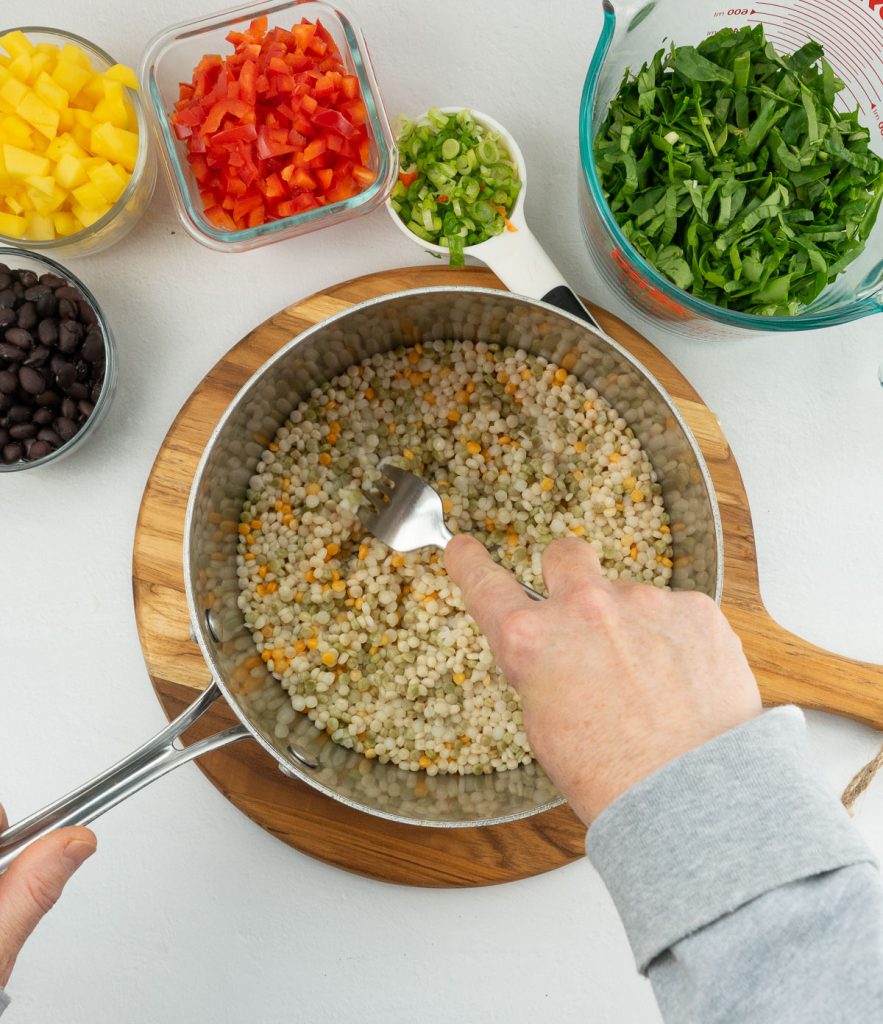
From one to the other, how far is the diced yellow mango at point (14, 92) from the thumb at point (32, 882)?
1.05 metres

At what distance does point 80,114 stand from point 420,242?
0.56 metres

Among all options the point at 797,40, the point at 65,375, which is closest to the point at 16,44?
the point at 65,375

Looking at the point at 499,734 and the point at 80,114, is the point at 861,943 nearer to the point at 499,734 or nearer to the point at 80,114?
the point at 499,734

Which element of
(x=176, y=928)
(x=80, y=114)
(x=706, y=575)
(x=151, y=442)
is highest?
(x=80, y=114)

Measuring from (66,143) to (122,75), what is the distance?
155 millimetres

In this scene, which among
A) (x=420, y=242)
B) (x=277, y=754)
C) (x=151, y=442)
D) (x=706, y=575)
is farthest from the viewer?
(x=151, y=442)

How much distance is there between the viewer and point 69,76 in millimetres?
1285

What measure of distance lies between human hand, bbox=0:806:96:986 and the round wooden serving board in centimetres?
33

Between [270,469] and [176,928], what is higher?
[270,469]

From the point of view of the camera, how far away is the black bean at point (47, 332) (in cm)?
131

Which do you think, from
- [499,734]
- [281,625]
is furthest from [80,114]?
[499,734]

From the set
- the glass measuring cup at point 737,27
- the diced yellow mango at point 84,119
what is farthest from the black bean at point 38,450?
the glass measuring cup at point 737,27

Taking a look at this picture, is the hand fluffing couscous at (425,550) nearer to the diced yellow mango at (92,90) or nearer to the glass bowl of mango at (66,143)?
the glass bowl of mango at (66,143)

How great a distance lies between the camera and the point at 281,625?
1353 mm
